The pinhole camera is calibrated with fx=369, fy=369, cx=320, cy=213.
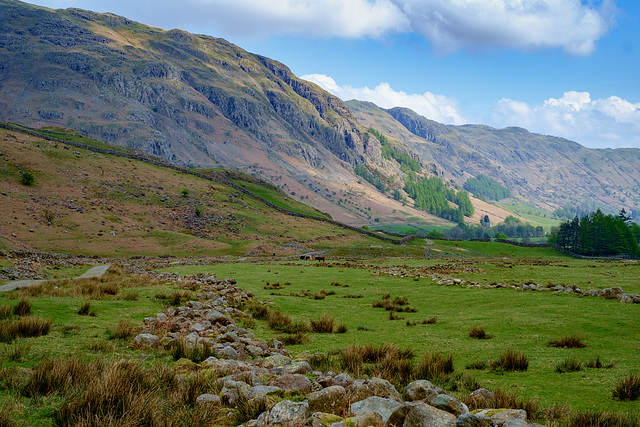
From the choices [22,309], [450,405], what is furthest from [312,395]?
[22,309]

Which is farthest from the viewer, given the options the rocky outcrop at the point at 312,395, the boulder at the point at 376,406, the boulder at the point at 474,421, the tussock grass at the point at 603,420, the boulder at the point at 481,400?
the boulder at the point at 481,400

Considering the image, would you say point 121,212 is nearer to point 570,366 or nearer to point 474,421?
point 570,366

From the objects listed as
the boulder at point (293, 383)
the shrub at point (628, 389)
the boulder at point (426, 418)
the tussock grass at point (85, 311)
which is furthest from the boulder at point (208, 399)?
the tussock grass at point (85, 311)

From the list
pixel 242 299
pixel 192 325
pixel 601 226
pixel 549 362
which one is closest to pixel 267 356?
pixel 192 325

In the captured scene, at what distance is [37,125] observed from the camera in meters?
186

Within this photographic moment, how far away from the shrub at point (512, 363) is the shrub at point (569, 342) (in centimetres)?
232

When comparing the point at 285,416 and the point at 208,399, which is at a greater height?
the point at 285,416

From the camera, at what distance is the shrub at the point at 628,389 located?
6.26 m

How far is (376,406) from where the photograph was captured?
18.2ft

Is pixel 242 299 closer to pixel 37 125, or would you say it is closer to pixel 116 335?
pixel 116 335

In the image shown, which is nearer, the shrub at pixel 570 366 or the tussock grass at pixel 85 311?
the shrub at pixel 570 366

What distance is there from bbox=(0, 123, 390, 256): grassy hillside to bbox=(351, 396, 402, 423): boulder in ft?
171

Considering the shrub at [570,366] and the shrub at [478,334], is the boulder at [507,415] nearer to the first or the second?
the shrub at [570,366]

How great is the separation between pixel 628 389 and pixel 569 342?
3.99m
